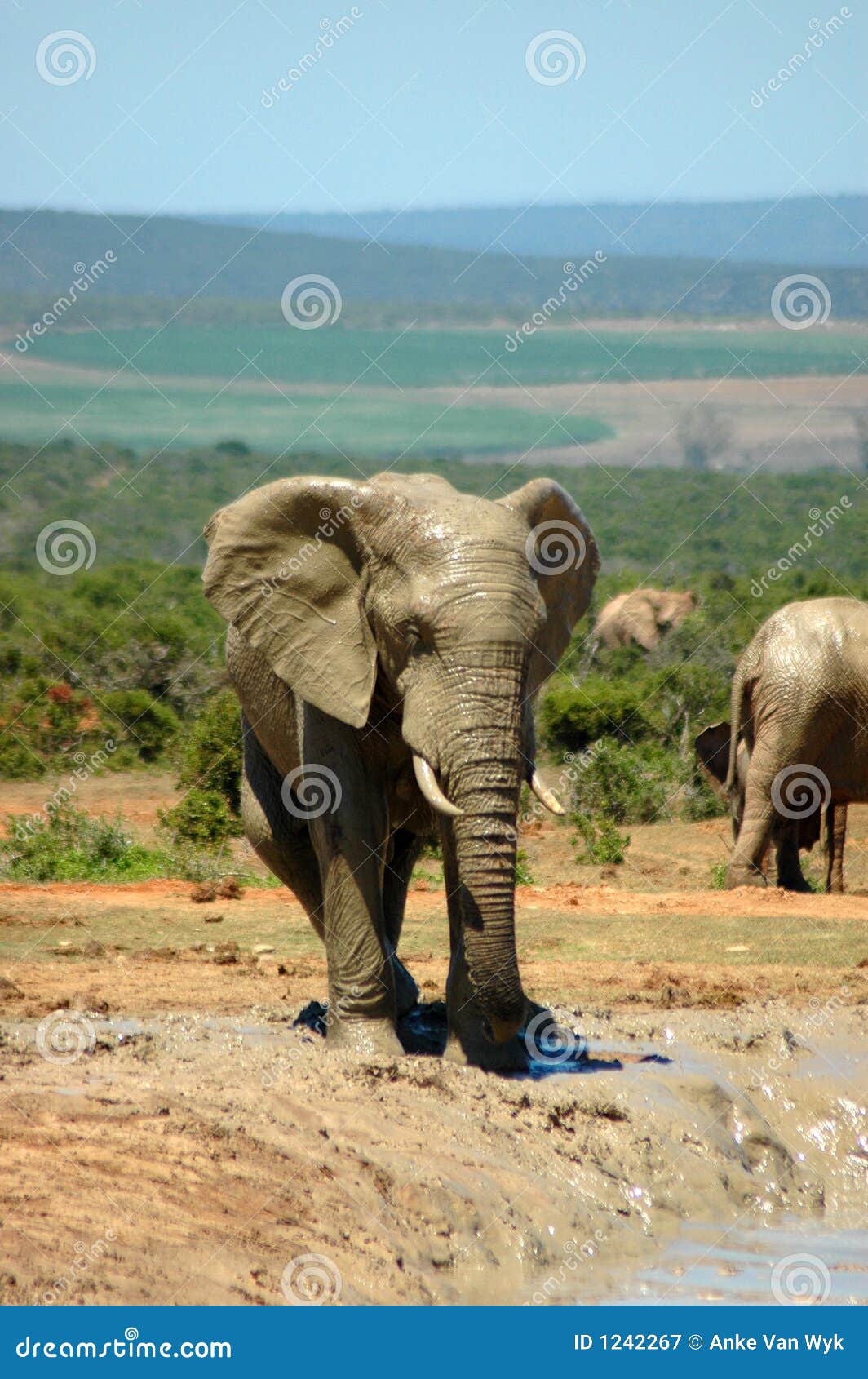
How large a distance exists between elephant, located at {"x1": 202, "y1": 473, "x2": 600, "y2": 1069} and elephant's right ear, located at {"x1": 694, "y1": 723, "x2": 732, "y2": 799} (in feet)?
26.4

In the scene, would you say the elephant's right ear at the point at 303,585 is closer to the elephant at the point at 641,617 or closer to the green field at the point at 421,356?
the elephant at the point at 641,617

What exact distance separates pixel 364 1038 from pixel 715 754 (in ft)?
29.9

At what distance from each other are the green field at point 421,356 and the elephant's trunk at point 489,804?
88.1 meters

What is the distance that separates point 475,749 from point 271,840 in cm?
229

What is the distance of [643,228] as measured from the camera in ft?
549

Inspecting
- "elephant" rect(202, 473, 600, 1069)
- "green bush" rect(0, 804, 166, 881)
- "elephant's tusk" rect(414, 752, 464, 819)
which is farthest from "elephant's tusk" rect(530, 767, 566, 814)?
"green bush" rect(0, 804, 166, 881)

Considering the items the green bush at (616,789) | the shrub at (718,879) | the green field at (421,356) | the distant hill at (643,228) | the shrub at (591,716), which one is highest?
Result: the distant hill at (643,228)

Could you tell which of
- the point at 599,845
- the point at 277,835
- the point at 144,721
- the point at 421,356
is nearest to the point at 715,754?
Answer: the point at 599,845

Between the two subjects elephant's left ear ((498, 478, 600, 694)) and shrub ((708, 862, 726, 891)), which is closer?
elephant's left ear ((498, 478, 600, 694))

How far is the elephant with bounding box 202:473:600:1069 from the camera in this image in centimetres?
612

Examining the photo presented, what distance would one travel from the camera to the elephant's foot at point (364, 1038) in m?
6.94

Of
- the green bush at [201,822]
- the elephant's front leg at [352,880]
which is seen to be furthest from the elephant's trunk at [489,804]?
the green bush at [201,822]

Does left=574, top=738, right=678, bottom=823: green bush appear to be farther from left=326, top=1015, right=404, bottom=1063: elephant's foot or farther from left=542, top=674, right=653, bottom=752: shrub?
left=326, top=1015, right=404, bottom=1063: elephant's foot
